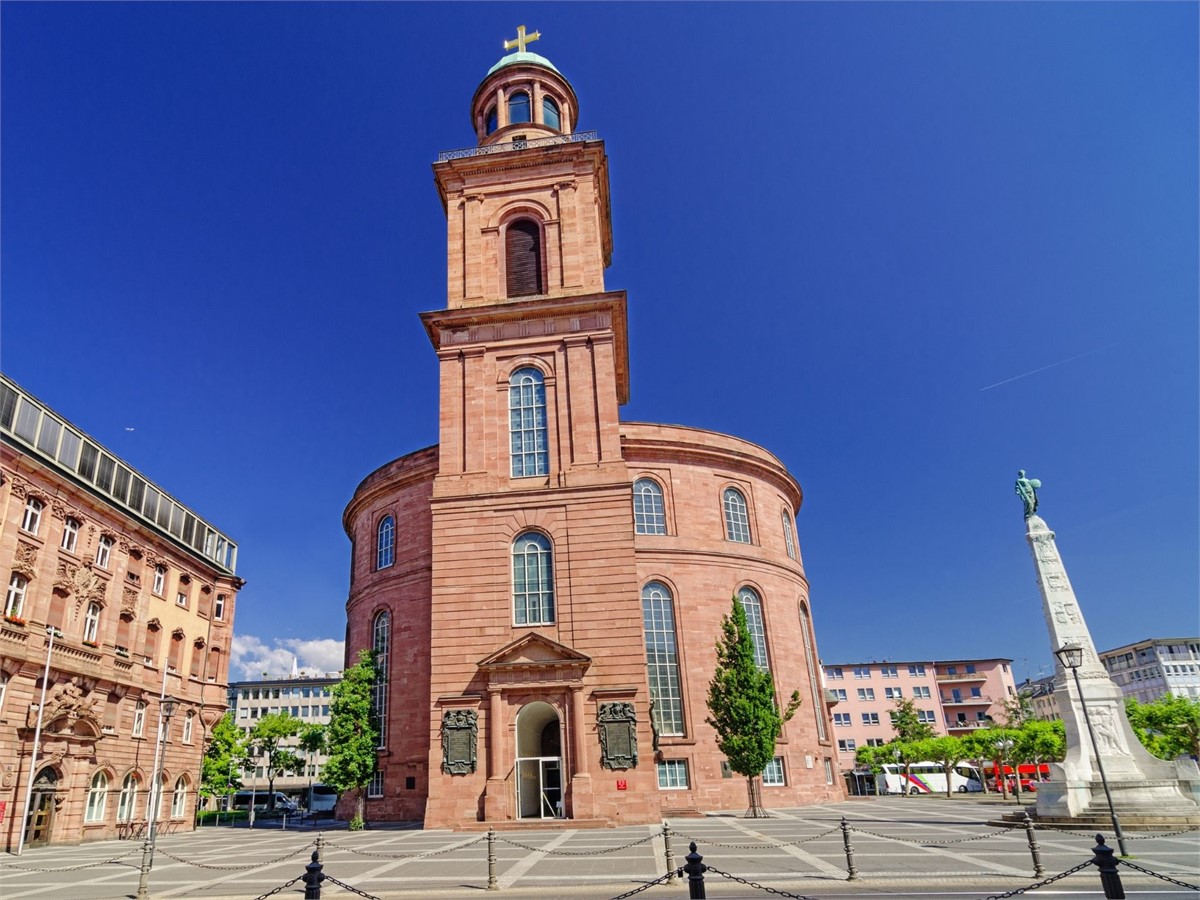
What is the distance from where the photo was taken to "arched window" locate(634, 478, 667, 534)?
37344 mm

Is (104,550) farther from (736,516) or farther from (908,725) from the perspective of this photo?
(908,725)

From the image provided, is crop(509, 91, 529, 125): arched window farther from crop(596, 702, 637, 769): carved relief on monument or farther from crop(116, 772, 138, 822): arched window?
crop(116, 772, 138, 822): arched window

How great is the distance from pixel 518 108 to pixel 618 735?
31771 mm

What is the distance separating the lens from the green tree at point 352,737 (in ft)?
108

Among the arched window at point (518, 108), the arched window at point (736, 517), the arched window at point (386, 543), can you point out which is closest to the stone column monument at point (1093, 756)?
the arched window at point (736, 517)

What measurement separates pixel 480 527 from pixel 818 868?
60.6ft

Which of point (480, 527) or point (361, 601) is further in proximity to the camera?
point (361, 601)

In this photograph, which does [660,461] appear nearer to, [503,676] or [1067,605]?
[503,676]

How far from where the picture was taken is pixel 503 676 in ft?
91.3

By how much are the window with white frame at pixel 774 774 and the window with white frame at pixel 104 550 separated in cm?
2968

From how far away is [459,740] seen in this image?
2727cm

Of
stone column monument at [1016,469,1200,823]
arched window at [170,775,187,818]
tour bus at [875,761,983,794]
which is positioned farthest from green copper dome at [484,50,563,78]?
tour bus at [875,761,983,794]

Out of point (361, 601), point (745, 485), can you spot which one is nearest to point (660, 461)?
point (745, 485)

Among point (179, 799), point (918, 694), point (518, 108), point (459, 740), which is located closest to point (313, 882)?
point (459, 740)
